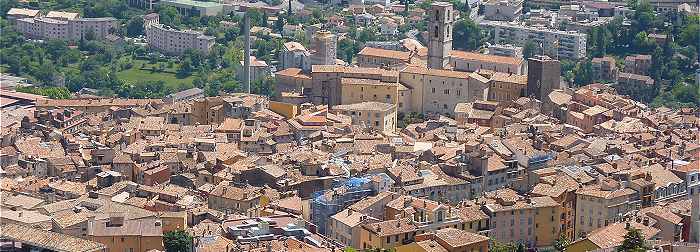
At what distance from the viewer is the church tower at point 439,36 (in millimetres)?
32188

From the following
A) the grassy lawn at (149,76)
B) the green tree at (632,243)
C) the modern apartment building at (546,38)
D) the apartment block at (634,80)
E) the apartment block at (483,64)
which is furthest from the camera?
the grassy lawn at (149,76)

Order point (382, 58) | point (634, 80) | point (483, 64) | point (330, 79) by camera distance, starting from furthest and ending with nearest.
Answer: point (634, 80) → point (382, 58) → point (483, 64) → point (330, 79)

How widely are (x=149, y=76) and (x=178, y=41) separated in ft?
10.7

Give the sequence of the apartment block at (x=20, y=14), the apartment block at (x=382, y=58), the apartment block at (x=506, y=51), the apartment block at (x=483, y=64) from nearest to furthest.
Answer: the apartment block at (x=483, y=64), the apartment block at (x=382, y=58), the apartment block at (x=506, y=51), the apartment block at (x=20, y=14)

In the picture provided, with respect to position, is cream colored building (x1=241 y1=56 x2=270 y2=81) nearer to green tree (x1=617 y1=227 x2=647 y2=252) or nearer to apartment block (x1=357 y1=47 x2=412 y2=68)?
apartment block (x1=357 y1=47 x2=412 y2=68)

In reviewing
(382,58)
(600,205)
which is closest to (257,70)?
(382,58)

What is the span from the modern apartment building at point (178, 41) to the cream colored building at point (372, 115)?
47.7 ft

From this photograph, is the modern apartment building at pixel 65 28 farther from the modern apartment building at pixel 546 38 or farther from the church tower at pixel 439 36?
the church tower at pixel 439 36

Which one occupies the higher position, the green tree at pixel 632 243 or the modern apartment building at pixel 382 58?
the modern apartment building at pixel 382 58

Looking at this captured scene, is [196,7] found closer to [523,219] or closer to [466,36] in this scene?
[466,36]

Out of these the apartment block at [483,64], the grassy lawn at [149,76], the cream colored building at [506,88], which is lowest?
the grassy lawn at [149,76]

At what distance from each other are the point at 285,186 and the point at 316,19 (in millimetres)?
23445

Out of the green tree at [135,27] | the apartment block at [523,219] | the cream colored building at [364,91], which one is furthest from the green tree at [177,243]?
the green tree at [135,27]

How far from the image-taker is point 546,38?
4078 centimetres
